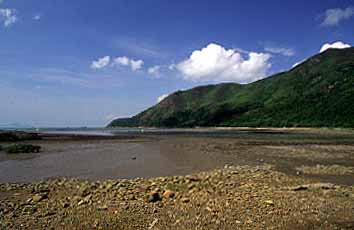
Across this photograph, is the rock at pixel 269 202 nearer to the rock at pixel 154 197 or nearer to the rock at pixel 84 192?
the rock at pixel 154 197

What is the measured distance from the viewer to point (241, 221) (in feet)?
33.6

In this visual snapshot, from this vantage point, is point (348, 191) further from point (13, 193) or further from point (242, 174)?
point (13, 193)

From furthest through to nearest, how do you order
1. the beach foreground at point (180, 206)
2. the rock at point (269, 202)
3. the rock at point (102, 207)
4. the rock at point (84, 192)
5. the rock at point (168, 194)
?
the rock at point (84, 192), the rock at point (168, 194), the rock at point (269, 202), the rock at point (102, 207), the beach foreground at point (180, 206)

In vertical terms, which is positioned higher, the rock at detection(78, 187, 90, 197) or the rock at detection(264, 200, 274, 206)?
the rock at detection(78, 187, 90, 197)

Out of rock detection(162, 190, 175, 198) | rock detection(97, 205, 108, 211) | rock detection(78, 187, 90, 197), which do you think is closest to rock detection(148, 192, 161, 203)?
rock detection(162, 190, 175, 198)

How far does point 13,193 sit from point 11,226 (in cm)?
654

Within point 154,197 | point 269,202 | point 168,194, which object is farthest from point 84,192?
point 269,202

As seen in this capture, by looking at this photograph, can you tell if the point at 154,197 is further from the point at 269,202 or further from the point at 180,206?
the point at 269,202

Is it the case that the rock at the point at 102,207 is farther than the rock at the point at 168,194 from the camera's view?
No

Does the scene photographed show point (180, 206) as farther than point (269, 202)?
No

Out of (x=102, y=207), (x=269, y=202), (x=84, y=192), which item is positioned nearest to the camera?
(x=102, y=207)

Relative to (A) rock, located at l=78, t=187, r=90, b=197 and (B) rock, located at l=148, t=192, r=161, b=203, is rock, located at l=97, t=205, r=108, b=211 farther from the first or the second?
(A) rock, located at l=78, t=187, r=90, b=197

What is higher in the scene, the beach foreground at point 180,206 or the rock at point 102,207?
the rock at point 102,207

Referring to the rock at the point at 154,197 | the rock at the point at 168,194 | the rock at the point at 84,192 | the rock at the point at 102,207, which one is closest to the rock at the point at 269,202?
the rock at the point at 168,194
